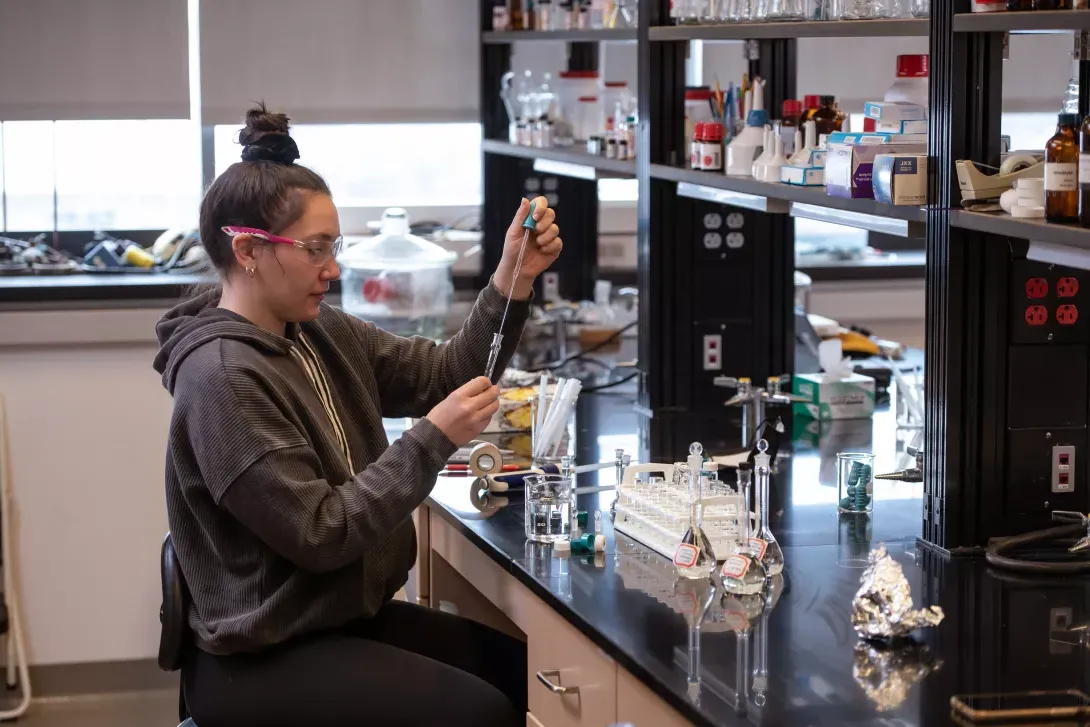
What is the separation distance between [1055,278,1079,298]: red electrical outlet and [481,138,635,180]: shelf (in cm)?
119

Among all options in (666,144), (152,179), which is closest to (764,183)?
(666,144)

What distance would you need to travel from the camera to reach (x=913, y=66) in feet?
7.48

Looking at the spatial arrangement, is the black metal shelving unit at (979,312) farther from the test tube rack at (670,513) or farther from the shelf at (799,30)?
the test tube rack at (670,513)

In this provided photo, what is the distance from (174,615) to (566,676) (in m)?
0.58

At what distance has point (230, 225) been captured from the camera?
6.81ft

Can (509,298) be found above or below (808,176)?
below

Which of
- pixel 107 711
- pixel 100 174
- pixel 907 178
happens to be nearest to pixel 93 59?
pixel 100 174

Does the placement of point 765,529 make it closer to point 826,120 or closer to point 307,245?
point 307,245

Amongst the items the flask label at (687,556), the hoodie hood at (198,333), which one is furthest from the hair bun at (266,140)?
the flask label at (687,556)

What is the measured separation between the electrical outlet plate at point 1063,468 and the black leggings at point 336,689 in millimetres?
871

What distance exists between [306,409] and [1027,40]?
3.33m

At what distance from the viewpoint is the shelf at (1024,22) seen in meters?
1.73

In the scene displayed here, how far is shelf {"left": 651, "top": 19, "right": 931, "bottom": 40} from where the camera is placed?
213cm

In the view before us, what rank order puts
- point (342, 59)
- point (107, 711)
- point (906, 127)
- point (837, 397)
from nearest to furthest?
point (906, 127)
point (837, 397)
point (107, 711)
point (342, 59)
